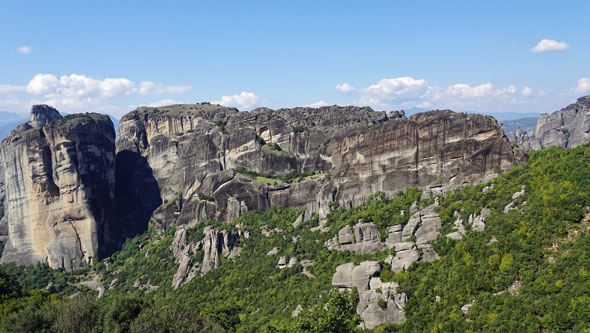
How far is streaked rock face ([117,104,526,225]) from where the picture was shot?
70625mm

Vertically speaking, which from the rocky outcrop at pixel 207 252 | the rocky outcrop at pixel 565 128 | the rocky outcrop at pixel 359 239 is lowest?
the rocky outcrop at pixel 207 252

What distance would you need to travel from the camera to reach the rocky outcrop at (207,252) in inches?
3273

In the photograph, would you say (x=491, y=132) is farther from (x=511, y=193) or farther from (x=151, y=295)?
(x=151, y=295)

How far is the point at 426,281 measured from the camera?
53125 mm

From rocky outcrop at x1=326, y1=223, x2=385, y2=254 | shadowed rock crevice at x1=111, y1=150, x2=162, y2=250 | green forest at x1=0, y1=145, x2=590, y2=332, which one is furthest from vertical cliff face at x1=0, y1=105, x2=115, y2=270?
rocky outcrop at x1=326, y1=223, x2=385, y2=254

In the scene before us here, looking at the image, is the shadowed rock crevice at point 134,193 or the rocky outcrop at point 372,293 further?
the shadowed rock crevice at point 134,193

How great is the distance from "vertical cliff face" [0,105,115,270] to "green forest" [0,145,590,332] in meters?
32.1

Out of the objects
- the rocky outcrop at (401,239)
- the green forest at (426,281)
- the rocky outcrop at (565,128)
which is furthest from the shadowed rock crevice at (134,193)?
the rocky outcrop at (565,128)

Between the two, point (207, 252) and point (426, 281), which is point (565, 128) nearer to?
point (426, 281)

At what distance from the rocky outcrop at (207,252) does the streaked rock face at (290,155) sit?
10.3 metres

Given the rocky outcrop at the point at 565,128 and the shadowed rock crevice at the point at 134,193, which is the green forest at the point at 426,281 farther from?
the rocky outcrop at the point at 565,128

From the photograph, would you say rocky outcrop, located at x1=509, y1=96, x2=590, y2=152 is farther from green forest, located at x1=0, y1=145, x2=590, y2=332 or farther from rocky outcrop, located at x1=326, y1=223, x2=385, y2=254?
rocky outcrop, located at x1=326, y1=223, x2=385, y2=254

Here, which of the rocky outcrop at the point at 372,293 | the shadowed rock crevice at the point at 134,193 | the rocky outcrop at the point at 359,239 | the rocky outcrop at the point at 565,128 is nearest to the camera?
the rocky outcrop at the point at 372,293

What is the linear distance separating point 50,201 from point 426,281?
88143mm
